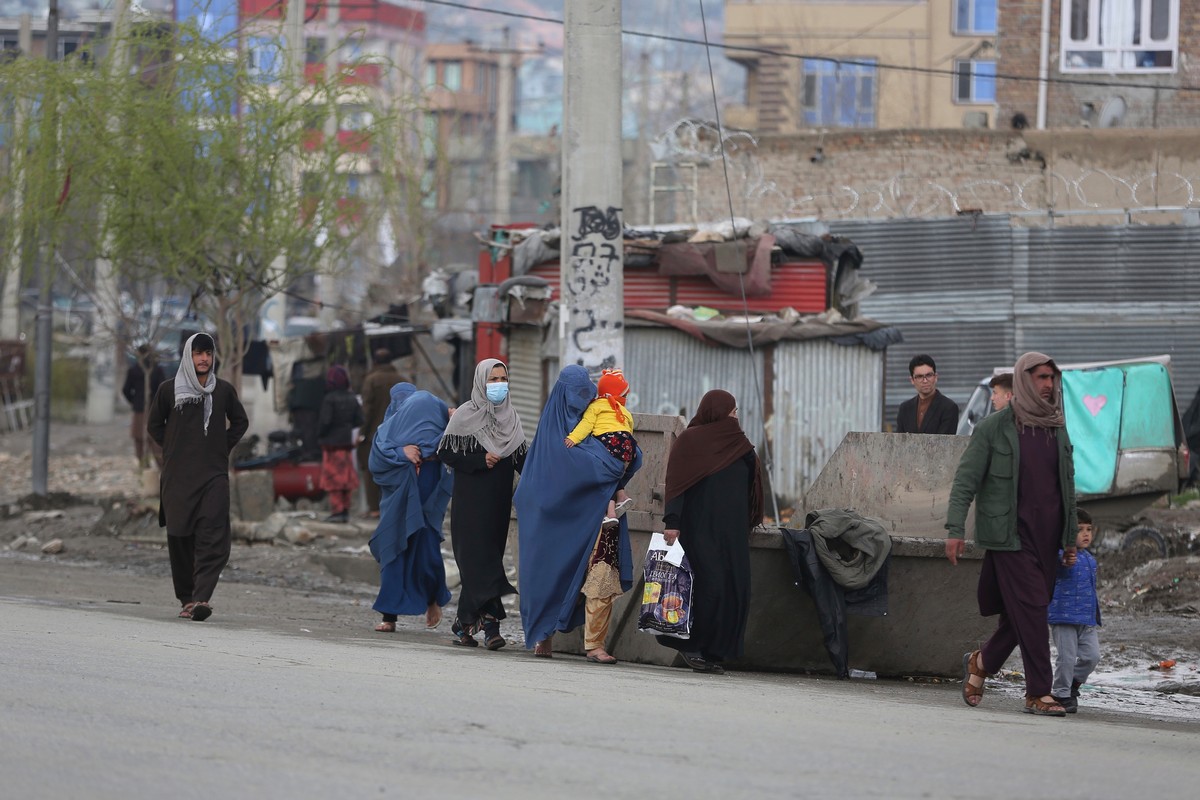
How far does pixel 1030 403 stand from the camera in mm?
7605

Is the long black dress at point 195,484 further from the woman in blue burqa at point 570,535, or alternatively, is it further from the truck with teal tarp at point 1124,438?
the truck with teal tarp at point 1124,438

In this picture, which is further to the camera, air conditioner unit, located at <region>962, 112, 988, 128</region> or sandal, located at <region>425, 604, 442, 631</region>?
air conditioner unit, located at <region>962, 112, 988, 128</region>

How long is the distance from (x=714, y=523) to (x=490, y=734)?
3.11m

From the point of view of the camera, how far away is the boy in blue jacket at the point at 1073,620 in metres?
7.81

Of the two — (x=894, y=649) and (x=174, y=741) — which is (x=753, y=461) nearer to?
(x=894, y=649)

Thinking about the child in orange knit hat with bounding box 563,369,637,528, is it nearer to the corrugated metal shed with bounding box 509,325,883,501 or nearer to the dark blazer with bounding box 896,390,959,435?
the dark blazer with bounding box 896,390,959,435

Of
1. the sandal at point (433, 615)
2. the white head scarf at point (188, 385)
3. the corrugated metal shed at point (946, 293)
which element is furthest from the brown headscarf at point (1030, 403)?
the corrugated metal shed at point (946, 293)

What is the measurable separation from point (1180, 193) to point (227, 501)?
15.5m

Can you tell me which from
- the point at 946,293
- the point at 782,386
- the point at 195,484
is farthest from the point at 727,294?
the point at 195,484

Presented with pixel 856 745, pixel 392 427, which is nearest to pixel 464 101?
pixel 392 427

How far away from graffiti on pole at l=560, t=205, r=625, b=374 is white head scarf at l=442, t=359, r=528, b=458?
2408 mm

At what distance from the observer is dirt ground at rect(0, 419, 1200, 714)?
1051 cm

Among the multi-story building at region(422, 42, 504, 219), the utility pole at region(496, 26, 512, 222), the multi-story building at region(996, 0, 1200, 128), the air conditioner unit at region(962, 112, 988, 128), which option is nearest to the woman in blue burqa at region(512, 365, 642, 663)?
the multi-story building at region(996, 0, 1200, 128)

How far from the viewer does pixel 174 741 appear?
5.43m
